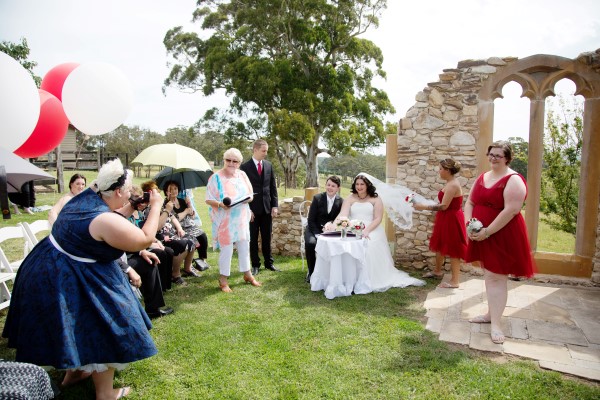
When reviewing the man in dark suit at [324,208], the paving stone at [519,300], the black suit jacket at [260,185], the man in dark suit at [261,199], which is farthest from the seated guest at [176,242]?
the paving stone at [519,300]

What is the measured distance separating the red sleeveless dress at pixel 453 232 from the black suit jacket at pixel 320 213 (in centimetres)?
145

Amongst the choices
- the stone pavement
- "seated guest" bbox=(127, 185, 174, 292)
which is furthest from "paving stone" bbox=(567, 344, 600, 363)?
"seated guest" bbox=(127, 185, 174, 292)

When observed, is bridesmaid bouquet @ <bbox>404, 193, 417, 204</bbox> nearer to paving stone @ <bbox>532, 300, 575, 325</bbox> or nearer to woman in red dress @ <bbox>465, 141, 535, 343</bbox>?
woman in red dress @ <bbox>465, 141, 535, 343</bbox>

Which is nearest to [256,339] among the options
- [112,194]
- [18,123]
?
[112,194]

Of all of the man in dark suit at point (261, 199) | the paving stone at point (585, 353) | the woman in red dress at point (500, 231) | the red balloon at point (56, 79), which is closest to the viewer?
the paving stone at point (585, 353)

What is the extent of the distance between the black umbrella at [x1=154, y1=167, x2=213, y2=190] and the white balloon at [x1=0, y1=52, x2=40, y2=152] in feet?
7.84

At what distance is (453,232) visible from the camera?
5.24 meters

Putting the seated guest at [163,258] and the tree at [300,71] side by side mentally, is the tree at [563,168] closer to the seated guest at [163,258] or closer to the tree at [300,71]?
the seated guest at [163,258]

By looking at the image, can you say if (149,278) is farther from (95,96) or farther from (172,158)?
(95,96)

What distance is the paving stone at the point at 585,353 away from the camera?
129 inches

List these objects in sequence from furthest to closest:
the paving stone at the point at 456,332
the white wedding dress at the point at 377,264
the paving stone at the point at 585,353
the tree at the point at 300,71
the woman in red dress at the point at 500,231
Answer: the tree at the point at 300,71 → the white wedding dress at the point at 377,264 → the paving stone at the point at 456,332 → the woman in red dress at the point at 500,231 → the paving stone at the point at 585,353

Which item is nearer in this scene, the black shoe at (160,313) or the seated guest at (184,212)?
the black shoe at (160,313)

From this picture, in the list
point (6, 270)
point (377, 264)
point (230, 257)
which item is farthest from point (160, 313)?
point (377, 264)

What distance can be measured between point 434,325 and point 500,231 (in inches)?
46.6
